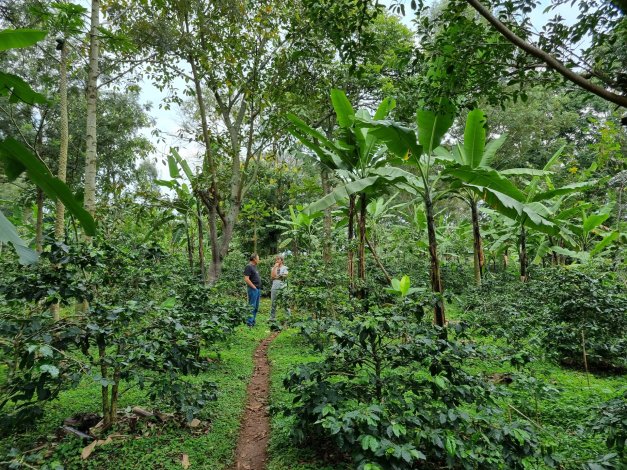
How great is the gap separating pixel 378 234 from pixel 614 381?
25.0 ft

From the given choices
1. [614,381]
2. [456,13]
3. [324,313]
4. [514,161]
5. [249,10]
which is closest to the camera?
[456,13]

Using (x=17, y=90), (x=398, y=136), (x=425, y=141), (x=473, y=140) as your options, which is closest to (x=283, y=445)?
(x=17, y=90)

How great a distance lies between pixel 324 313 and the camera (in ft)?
20.2

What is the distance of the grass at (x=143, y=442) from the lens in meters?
2.80

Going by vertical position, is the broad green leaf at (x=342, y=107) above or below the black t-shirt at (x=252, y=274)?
above

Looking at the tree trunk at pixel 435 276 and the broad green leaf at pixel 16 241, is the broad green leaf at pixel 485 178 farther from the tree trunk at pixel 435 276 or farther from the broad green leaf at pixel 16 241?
the broad green leaf at pixel 16 241

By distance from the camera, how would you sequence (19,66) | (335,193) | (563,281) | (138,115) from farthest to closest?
(138,115) → (19,66) → (335,193) → (563,281)

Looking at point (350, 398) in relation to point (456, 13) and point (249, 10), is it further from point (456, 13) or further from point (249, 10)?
point (249, 10)

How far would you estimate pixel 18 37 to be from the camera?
1.41m

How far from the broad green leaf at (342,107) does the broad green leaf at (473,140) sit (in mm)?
1715

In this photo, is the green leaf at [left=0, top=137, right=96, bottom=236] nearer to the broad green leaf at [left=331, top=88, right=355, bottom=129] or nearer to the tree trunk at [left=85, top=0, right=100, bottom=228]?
the tree trunk at [left=85, top=0, right=100, bottom=228]

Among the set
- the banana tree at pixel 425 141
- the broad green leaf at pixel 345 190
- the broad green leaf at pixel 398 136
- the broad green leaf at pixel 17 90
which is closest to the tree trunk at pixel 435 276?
the banana tree at pixel 425 141

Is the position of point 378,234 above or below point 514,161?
below

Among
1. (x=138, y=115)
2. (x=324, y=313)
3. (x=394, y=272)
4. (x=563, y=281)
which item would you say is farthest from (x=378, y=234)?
(x=138, y=115)
